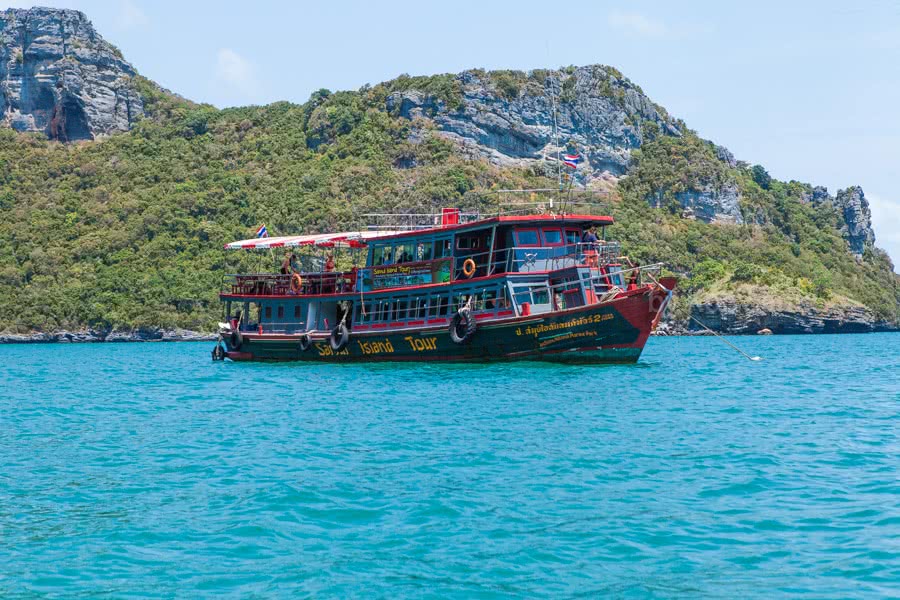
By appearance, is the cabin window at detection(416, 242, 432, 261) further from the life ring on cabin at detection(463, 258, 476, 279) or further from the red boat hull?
the red boat hull

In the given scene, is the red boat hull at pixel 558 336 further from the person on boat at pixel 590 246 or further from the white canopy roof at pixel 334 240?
the white canopy roof at pixel 334 240

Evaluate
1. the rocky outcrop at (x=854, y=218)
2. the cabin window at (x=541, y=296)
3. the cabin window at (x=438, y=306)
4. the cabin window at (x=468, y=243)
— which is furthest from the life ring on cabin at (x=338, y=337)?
the rocky outcrop at (x=854, y=218)

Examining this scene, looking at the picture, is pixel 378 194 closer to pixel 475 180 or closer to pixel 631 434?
pixel 475 180

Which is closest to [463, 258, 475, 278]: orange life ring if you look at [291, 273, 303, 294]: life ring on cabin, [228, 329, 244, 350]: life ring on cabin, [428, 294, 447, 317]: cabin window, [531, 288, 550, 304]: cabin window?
[428, 294, 447, 317]: cabin window

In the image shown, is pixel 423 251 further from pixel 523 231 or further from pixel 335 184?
pixel 335 184

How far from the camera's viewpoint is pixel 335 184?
113562 millimetres

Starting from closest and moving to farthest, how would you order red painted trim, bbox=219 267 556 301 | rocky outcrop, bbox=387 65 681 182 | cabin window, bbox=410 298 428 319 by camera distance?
red painted trim, bbox=219 267 556 301 → cabin window, bbox=410 298 428 319 → rocky outcrop, bbox=387 65 681 182

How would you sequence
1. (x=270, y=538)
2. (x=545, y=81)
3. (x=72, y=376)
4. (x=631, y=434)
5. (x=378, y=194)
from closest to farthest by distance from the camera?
(x=270, y=538) → (x=631, y=434) → (x=72, y=376) → (x=378, y=194) → (x=545, y=81)

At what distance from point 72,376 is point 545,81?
10712 centimetres

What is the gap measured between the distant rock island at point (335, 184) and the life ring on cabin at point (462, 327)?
65251 mm

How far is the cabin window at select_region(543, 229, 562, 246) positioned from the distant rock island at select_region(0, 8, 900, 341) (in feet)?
217

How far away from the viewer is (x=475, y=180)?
11544 centimetres

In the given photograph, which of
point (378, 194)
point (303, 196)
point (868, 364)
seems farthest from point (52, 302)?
point (868, 364)

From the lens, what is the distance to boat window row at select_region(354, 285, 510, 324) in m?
34.6
